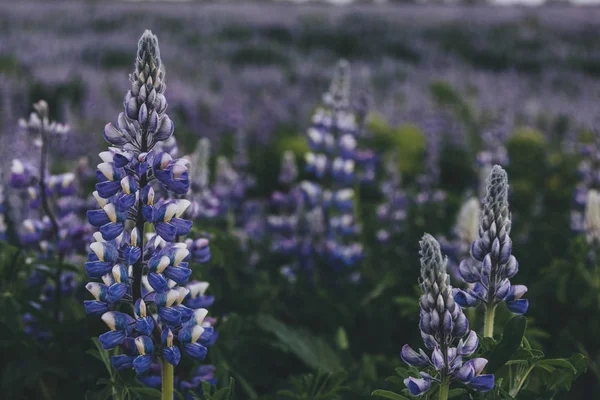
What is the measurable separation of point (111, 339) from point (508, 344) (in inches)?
35.7

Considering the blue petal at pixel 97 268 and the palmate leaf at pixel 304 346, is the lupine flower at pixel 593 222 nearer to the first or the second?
the palmate leaf at pixel 304 346

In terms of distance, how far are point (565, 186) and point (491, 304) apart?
4957mm

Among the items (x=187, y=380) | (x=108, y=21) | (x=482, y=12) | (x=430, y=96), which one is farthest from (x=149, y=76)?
(x=482, y=12)

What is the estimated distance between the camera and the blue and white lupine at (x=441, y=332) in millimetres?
1432

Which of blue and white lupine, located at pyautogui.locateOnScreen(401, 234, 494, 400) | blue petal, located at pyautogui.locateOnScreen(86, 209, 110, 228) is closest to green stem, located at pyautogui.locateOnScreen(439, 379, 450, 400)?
blue and white lupine, located at pyautogui.locateOnScreen(401, 234, 494, 400)

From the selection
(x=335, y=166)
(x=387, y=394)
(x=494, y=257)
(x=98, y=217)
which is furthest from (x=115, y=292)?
(x=335, y=166)

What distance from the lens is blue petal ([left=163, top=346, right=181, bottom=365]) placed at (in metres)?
1.54

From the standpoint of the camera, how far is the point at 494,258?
166cm

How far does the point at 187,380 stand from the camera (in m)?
2.03

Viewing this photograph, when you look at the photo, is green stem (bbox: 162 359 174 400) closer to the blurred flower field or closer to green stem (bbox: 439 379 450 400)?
the blurred flower field

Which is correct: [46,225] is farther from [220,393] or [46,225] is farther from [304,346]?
[220,393]

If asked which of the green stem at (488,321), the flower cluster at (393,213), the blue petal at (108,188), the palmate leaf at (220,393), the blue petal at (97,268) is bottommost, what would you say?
the flower cluster at (393,213)

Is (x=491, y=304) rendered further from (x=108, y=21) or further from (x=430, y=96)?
(x=108, y=21)

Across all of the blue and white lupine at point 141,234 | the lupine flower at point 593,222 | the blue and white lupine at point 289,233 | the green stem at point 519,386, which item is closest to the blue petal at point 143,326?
the blue and white lupine at point 141,234
